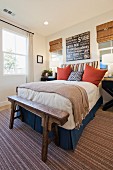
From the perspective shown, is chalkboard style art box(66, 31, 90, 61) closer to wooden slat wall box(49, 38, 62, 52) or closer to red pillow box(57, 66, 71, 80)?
wooden slat wall box(49, 38, 62, 52)

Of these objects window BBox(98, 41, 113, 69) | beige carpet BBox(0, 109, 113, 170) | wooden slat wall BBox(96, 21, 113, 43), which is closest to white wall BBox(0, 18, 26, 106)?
beige carpet BBox(0, 109, 113, 170)

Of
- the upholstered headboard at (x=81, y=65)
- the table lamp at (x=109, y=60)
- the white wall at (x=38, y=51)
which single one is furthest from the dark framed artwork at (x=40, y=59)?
the table lamp at (x=109, y=60)

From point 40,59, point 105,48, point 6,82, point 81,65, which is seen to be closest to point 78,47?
point 81,65

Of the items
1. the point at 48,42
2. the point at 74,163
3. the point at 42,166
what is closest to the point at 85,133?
the point at 74,163

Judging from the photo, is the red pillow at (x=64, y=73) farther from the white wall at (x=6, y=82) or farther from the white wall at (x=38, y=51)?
the white wall at (x=6, y=82)

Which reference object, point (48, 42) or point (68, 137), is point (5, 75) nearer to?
point (48, 42)

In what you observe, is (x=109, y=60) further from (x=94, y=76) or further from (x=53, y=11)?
(x=53, y=11)

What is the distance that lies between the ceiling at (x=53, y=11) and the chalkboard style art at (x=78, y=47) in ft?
1.66

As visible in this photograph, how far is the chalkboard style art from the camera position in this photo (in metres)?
3.66

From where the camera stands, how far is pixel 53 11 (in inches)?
122

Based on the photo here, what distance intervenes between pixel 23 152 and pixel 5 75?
2722 millimetres

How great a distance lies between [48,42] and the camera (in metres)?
4.94

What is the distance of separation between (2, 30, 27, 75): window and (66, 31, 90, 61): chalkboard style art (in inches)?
65.2

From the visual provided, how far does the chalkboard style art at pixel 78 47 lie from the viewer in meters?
3.66
